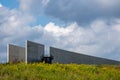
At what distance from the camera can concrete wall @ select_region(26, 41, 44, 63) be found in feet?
124

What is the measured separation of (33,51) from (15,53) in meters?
1.89

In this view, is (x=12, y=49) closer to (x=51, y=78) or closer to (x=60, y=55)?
(x=60, y=55)

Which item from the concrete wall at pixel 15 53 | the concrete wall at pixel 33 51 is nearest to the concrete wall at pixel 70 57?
the concrete wall at pixel 33 51

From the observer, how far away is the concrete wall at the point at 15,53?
37987mm

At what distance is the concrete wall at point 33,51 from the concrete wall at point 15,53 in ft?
4.01

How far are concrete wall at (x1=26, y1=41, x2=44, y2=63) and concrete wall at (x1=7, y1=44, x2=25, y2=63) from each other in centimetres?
122

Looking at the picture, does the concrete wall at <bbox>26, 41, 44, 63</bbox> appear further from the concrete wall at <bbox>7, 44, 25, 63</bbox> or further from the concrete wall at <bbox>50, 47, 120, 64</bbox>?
the concrete wall at <bbox>50, 47, 120, 64</bbox>

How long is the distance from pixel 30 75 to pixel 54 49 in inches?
1050

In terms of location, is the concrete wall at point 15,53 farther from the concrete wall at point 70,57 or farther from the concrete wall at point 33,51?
the concrete wall at point 70,57

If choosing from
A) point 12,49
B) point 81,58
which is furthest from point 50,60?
point 81,58

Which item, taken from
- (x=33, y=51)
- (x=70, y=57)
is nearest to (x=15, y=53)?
(x=33, y=51)

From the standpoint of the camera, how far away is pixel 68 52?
47.3 meters

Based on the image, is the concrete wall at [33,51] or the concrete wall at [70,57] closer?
the concrete wall at [33,51]

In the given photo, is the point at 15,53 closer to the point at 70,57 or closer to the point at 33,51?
the point at 33,51
